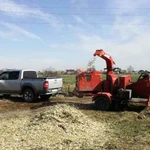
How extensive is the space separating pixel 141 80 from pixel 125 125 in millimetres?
4182

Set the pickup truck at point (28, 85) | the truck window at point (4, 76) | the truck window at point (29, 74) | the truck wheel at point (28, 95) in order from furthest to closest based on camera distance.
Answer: the truck window at point (4, 76) < the truck window at point (29, 74) < the truck wheel at point (28, 95) < the pickup truck at point (28, 85)

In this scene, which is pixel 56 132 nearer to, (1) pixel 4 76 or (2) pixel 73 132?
(2) pixel 73 132

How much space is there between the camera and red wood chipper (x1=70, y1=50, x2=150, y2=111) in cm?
1391

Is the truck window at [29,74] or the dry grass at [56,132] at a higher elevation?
the truck window at [29,74]

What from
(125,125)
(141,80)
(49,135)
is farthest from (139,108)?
(49,135)

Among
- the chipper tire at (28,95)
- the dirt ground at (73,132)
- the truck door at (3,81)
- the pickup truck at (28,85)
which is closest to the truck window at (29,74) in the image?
the pickup truck at (28,85)

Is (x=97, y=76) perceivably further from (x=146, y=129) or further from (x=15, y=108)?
(x=146, y=129)

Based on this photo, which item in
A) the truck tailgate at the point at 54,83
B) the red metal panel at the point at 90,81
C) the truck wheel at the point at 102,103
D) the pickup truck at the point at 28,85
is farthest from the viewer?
the truck tailgate at the point at 54,83

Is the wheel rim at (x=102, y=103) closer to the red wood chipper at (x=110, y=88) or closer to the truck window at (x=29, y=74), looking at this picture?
the red wood chipper at (x=110, y=88)

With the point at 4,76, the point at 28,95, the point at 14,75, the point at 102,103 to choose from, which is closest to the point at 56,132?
the point at 102,103

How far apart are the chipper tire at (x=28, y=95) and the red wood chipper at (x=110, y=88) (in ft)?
11.9

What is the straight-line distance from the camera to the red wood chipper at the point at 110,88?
1391cm

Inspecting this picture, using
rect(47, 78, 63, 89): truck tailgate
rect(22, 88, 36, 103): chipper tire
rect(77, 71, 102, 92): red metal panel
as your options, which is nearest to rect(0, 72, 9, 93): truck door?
rect(22, 88, 36, 103): chipper tire

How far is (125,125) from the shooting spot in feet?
34.0
